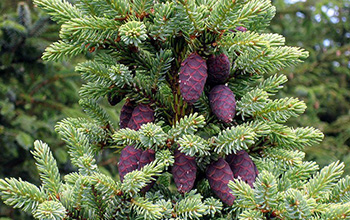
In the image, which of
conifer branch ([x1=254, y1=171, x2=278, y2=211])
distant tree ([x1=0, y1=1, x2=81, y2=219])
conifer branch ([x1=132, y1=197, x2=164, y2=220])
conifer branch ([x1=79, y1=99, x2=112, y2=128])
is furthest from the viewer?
distant tree ([x1=0, y1=1, x2=81, y2=219])

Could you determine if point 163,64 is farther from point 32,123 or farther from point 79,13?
point 32,123

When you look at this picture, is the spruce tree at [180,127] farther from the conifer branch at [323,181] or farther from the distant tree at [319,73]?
the distant tree at [319,73]

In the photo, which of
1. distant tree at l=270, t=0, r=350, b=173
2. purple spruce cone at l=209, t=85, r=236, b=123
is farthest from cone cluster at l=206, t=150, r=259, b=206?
distant tree at l=270, t=0, r=350, b=173

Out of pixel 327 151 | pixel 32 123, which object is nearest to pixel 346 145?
pixel 327 151

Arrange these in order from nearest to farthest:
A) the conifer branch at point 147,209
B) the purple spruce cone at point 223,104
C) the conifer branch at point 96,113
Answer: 1. the conifer branch at point 147,209
2. the purple spruce cone at point 223,104
3. the conifer branch at point 96,113

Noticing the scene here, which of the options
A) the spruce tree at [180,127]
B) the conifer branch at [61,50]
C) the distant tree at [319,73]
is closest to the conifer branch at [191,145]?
the spruce tree at [180,127]

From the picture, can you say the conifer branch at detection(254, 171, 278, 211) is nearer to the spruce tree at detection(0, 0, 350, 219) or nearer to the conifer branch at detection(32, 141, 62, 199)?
the spruce tree at detection(0, 0, 350, 219)
